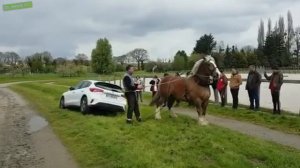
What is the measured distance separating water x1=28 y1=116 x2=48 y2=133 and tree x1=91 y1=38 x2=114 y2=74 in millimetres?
89889

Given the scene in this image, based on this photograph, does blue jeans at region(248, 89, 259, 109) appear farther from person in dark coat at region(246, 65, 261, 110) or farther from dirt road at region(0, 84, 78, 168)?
dirt road at region(0, 84, 78, 168)

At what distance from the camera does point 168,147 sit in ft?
34.2

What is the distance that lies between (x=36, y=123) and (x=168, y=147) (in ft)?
28.7

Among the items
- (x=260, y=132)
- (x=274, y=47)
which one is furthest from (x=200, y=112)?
(x=274, y=47)

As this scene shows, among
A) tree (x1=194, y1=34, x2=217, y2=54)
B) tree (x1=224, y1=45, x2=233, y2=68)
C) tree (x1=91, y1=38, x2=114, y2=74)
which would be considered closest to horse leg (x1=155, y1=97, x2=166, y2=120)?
tree (x1=194, y1=34, x2=217, y2=54)

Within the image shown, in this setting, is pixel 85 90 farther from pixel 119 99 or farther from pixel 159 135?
pixel 159 135

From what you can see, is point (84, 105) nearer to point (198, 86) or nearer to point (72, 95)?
point (72, 95)

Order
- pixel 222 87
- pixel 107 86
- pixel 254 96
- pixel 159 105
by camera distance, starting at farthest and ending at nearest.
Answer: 1. pixel 222 87
2. pixel 254 96
3. pixel 107 86
4. pixel 159 105

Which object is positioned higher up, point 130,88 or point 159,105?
point 130,88

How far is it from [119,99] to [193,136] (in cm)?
751

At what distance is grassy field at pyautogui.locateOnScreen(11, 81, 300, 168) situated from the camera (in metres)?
9.35

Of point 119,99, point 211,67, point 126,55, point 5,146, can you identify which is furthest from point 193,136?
point 126,55

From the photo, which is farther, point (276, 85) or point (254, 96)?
point (254, 96)

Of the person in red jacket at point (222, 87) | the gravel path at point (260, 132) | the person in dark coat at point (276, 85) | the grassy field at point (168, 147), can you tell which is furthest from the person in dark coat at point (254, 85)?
the grassy field at point (168, 147)
